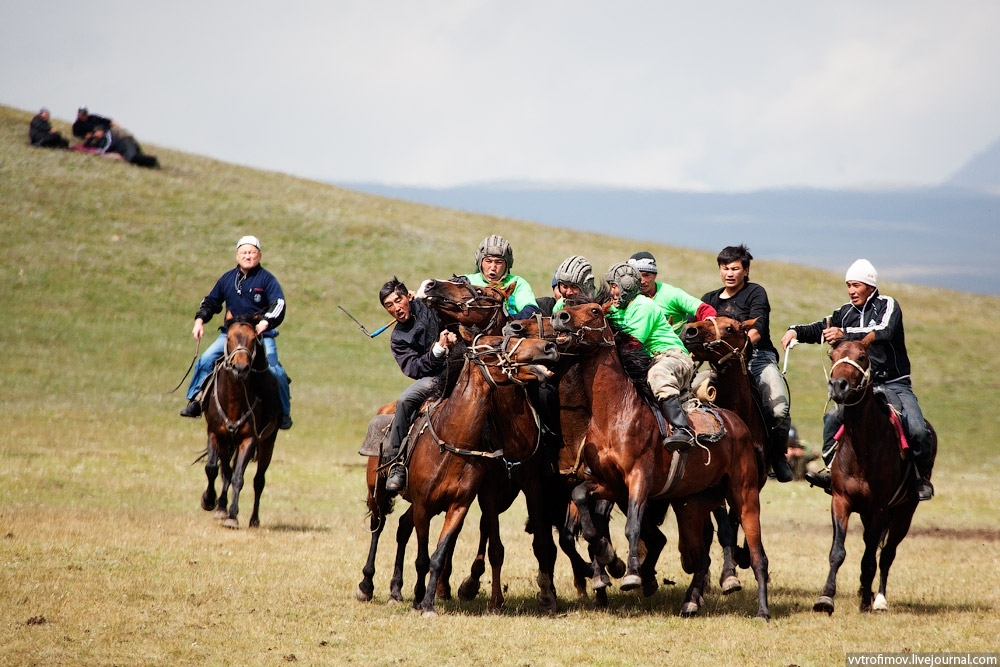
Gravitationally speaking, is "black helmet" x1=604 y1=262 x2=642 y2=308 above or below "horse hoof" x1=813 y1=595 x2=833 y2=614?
above

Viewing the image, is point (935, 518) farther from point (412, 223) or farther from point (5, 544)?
point (412, 223)

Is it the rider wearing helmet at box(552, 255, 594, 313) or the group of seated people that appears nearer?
the rider wearing helmet at box(552, 255, 594, 313)

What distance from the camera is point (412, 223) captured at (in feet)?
168

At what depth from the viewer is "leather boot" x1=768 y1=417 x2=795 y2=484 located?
1170 centimetres

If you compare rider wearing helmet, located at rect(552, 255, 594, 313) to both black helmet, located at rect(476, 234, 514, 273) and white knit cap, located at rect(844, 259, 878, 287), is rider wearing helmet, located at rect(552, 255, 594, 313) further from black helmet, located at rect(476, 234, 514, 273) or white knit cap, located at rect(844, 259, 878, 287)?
white knit cap, located at rect(844, 259, 878, 287)

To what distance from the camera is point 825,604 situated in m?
10.7

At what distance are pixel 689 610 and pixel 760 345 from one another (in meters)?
3.21

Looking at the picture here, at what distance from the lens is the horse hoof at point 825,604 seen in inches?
422

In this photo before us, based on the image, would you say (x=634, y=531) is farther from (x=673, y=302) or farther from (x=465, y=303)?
(x=673, y=302)

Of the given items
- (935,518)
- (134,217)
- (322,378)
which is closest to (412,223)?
(134,217)

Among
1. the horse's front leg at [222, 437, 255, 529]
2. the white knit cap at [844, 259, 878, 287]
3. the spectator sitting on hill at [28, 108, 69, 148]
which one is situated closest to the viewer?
the white knit cap at [844, 259, 878, 287]

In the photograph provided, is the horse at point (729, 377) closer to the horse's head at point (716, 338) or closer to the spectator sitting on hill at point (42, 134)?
the horse's head at point (716, 338)

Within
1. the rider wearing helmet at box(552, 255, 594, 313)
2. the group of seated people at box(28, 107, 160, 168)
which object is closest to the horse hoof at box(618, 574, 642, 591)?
the rider wearing helmet at box(552, 255, 594, 313)

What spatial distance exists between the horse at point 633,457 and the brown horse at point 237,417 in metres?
6.19
